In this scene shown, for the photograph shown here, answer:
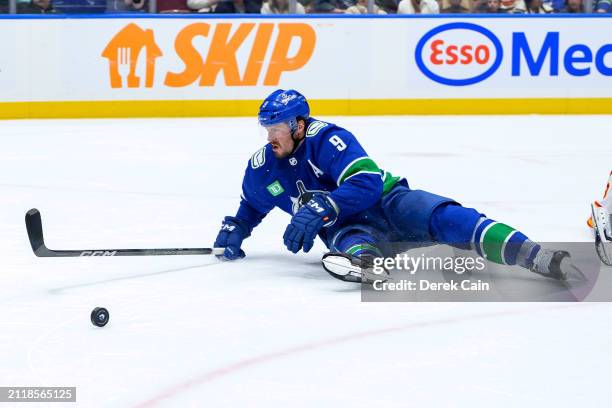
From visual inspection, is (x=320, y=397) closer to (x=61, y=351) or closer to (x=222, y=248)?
(x=61, y=351)

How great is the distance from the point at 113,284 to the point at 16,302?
36 centimetres

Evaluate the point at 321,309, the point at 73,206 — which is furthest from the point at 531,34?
the point at 321,309

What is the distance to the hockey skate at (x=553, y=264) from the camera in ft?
11.1

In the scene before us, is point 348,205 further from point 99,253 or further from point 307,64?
point 307,64

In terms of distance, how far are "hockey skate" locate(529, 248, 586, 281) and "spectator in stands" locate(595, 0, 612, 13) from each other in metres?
7.26

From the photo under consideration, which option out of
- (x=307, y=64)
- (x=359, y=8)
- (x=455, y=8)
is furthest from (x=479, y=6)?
(x=307, y=64)

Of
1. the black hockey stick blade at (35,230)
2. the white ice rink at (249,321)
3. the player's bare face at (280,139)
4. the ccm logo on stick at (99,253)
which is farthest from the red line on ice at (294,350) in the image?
the black hockey stick blade at (35,230)

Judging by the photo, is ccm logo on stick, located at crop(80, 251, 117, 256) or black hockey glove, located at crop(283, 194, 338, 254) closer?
black hockey glove, located at crop(283, 194, 338, 254)

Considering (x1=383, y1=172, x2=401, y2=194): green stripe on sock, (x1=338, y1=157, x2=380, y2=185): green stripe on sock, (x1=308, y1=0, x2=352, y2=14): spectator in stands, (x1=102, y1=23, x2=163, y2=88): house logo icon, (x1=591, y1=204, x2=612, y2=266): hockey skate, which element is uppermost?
(x1=338, y1=157, x2=380, y2=185): green stripe on sock

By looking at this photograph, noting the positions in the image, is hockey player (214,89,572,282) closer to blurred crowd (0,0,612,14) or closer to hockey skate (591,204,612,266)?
hockey skate (591,204,612,266)

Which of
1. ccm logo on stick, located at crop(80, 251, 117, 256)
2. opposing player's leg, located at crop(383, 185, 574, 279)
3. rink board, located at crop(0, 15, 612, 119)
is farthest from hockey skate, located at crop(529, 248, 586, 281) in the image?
rink board, located at crop(0, 15, 612, 119)

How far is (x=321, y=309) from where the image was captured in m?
→ 3.30

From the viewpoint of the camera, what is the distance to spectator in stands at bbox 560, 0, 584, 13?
A: 33.4 ft

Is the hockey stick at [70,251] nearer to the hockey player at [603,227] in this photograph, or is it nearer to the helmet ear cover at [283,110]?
the helmet ear cover at [283,110]
